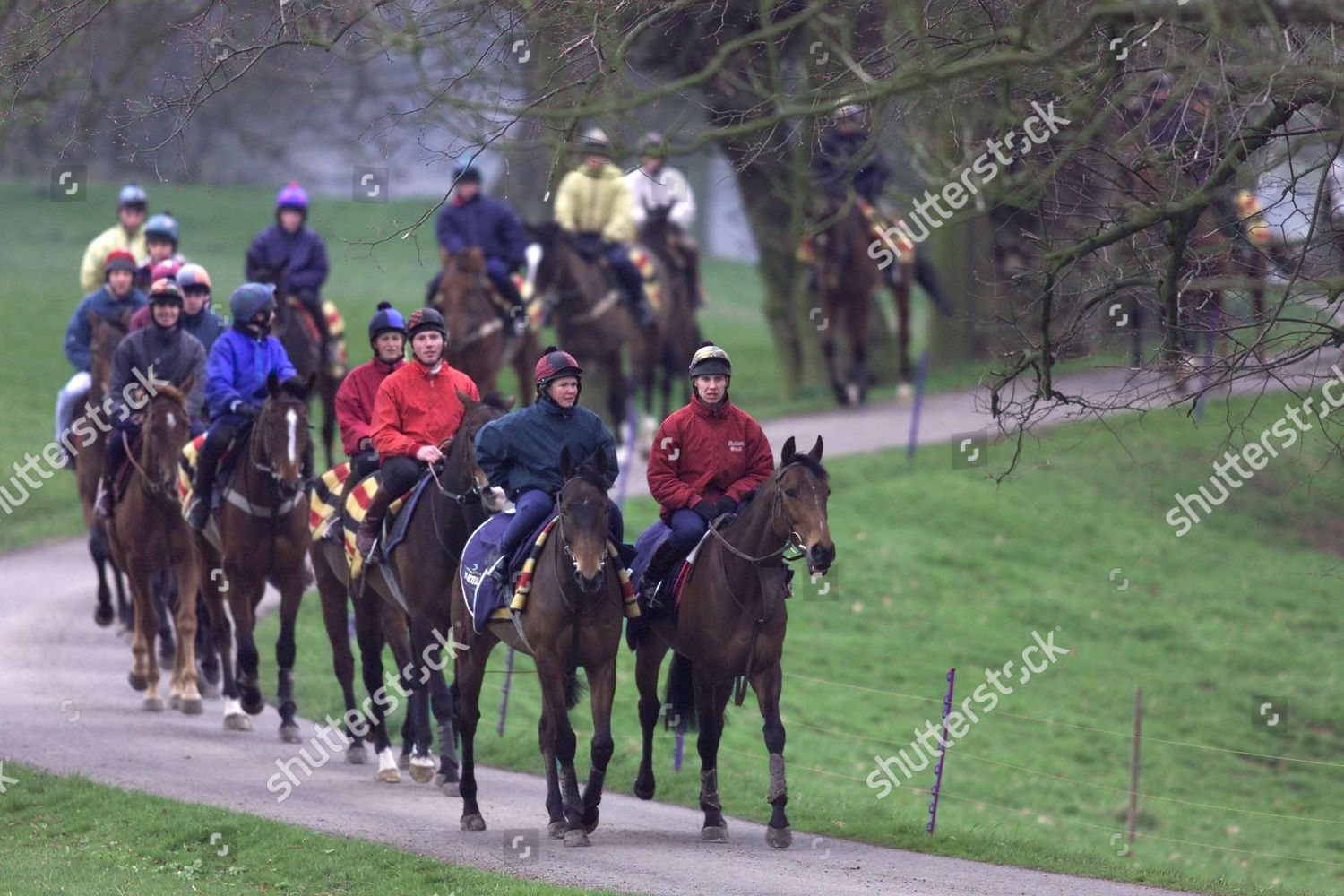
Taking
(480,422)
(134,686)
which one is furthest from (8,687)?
(480,422)

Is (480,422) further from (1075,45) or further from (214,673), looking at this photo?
(214,673)

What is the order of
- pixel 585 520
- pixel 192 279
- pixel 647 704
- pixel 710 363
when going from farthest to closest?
pixel 192 279, pixel 647 704, pixel 710 363, pixel 585 520

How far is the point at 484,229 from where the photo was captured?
850 inches

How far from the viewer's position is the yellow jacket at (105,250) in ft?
64.7

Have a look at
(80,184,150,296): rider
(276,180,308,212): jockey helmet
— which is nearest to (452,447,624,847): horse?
(276,180,308,212): jockey helmet

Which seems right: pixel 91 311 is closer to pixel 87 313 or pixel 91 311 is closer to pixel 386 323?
pixel 87 313

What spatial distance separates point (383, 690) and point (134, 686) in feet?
11.3

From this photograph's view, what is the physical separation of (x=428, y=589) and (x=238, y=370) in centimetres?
331

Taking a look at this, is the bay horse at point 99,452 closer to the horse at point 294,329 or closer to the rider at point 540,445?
the horse at point 294,329

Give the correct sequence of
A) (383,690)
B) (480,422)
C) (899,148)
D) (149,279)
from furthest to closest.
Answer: (899,148) < (149,279) < (383,690) < (480,422)

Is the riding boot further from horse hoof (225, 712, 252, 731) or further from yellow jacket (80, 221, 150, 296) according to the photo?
yellow jacket (80, 221, 150, 296)

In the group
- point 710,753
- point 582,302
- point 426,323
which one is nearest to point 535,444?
point 426,323

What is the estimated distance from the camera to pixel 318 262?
806 inches

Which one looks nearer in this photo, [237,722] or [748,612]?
[748,612]
